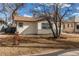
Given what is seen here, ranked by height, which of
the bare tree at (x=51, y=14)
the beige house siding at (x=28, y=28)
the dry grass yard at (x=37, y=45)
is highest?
the bare tree at (x=51, y=14)

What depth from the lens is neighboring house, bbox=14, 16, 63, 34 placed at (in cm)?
3016

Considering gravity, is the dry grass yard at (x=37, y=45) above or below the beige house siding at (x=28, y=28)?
below

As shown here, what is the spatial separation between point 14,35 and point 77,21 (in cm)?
Result: 98

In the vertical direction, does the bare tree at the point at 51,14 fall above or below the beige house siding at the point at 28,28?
above

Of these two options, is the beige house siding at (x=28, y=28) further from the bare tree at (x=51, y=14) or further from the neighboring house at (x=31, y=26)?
the bare tree at (x=51, y=14)

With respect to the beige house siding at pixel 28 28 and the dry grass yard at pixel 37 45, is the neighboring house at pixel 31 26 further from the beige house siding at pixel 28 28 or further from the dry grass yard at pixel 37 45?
the dry grass yard at pixel 37 45

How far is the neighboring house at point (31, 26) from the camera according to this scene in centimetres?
3016

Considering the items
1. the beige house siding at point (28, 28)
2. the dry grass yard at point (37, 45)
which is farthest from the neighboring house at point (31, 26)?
the dry grass yard at point (37, 45)

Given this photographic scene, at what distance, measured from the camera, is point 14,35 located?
1190 inches

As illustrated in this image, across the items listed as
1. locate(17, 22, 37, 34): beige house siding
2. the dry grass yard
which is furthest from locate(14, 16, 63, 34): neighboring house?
the dry grass yard

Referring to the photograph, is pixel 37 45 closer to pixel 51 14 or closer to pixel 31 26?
pixel 31 26

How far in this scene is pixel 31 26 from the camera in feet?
98.9

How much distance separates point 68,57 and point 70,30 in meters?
0.41

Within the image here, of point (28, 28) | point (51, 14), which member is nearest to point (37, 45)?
point (28, 28)
